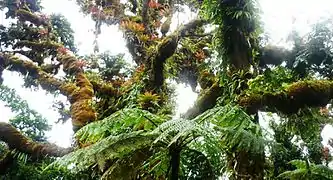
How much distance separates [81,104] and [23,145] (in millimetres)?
881

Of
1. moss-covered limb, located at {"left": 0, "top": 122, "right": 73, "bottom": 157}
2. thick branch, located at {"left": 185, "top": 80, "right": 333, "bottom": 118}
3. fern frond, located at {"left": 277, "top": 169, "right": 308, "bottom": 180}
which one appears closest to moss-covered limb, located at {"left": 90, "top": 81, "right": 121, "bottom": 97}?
moss-covered limb, located at {"left": 0, "top": 122, "right": 73, "bottom": 157}

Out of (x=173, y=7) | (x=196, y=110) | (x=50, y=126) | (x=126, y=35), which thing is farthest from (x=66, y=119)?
(x=196, y=110)

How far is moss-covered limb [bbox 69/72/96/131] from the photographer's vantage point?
4.20m

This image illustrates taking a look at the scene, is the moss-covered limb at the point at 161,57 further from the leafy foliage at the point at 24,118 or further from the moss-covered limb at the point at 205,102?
the leafy foliage at the point at 24,118

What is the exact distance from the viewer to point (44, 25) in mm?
6551

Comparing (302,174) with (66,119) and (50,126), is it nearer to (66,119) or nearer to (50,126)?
(66,119)

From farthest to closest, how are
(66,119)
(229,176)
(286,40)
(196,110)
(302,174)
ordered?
(66,119)
(286,40)
(196,110)
(302,174)
(229,176)

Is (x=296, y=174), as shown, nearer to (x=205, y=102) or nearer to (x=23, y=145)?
(x=205, y=102)

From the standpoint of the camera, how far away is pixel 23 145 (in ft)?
15.3

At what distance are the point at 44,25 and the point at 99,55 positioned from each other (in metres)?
1.04

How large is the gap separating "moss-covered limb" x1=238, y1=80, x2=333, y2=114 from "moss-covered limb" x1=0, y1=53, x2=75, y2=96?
2.64 metres

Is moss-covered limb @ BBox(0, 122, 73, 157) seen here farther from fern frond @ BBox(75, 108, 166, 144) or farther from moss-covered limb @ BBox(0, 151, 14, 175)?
fern frond @ BBox(75, 108, 166, 144)

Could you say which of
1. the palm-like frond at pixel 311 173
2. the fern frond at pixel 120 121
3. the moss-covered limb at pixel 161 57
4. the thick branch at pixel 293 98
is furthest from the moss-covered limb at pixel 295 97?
the moss-covered limb at pixel 161 57

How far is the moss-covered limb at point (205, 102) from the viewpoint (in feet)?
13.8
